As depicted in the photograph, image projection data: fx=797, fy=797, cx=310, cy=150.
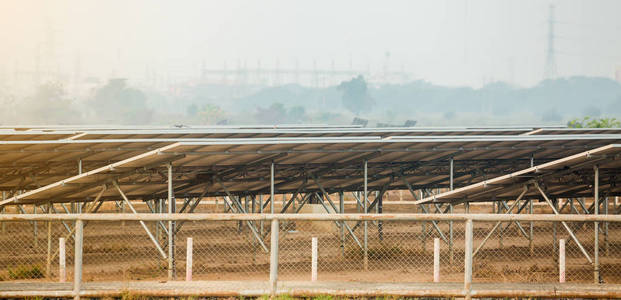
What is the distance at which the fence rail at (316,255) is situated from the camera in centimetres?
1407

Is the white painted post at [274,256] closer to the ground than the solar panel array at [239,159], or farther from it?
closer to the ground

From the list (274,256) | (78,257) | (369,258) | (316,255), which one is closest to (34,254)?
(369,258)

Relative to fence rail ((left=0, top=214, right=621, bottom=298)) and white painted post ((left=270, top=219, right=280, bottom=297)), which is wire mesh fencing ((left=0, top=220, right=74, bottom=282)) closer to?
fence rail ((left=0, top=214, right=621, bottom=298))

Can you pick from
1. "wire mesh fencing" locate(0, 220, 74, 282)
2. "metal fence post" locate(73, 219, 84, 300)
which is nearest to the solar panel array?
"wire mesh fencing" locate(0, 220, 74, 282)

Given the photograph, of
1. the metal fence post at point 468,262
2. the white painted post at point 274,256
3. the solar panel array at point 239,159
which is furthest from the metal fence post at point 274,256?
the solar panel array at point 239,159

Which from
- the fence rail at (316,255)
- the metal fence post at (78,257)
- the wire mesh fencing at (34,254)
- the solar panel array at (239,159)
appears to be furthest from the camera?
the solar panel array at (239,159)

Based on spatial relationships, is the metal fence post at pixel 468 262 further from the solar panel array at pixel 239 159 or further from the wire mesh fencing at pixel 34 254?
the solar panel array at pixel 239 159

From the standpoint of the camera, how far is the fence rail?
46.2ft

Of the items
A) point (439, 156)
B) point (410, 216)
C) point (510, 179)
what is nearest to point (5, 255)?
point (439, 156)

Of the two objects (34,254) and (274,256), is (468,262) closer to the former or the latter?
(274,256)

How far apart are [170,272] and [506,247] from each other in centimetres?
1428

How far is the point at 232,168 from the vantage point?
2328 centimetres

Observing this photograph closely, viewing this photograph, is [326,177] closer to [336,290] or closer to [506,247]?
[506,247]

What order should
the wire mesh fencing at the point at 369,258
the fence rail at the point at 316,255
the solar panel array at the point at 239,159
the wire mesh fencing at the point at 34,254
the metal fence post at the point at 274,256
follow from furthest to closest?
the wire mesh fencing at the point at 369,258
the solar panel array at the point at 239,159
the wire mesh fencing at the point at 34,254
the fence rail at the point at 316,255
the metal fence post at the point at 274,256
